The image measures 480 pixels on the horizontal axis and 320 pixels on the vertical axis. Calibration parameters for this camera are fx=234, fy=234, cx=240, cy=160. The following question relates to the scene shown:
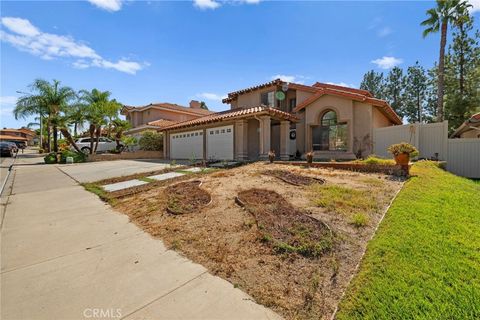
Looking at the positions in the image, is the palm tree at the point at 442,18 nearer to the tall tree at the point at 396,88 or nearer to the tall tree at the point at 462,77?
the tall tree at the point at 462,77

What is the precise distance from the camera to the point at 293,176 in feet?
27.2

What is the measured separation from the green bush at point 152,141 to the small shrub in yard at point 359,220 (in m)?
23.0

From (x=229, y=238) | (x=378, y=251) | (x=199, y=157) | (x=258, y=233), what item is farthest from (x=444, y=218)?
(x=199, y=157)

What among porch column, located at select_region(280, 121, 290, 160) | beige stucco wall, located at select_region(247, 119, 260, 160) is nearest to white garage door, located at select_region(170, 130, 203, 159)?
beige stucco wall, located at select_region(247, 119, 260, 160)

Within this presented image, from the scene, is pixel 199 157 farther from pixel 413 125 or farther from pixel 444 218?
pixel 444 218

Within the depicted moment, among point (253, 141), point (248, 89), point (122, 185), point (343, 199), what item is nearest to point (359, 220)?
point (343, 199)

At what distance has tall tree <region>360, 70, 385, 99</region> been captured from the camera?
40.6m

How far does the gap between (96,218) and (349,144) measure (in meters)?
13.8

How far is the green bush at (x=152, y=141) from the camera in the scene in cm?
2455

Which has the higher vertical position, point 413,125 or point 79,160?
point 413,125

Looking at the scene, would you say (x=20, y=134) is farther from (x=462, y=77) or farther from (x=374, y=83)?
(x=462, y=77)

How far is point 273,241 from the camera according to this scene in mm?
3826

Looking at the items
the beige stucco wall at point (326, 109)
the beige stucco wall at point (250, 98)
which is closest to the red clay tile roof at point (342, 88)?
the beige stucco wall at point (326, 109)

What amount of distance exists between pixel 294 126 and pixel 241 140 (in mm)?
4869
